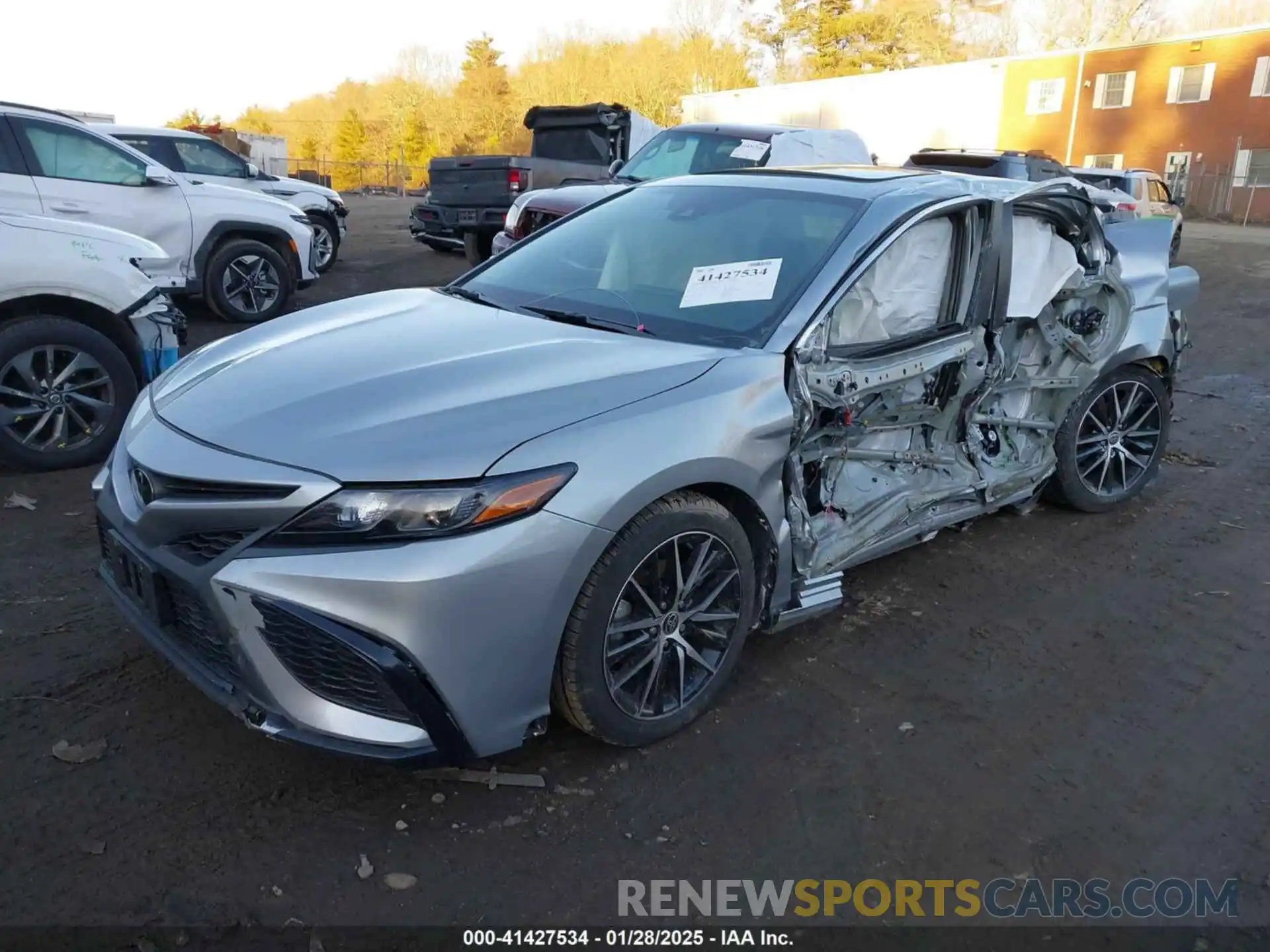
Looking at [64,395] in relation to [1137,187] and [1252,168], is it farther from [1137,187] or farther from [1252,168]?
[1252,168]

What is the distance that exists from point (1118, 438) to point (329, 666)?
4.37 meters

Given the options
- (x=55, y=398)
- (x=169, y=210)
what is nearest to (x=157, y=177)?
(x=169, y=210)

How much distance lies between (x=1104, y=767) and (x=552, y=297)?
2.52 m

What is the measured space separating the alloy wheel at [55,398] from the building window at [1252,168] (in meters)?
35.8

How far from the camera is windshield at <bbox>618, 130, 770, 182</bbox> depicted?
9.59 m

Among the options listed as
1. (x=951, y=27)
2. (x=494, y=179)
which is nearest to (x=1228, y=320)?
(x=494, y=179)

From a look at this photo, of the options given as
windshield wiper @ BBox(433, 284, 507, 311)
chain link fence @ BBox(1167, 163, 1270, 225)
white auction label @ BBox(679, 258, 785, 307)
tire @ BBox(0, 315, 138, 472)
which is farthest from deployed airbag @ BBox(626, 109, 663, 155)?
chain link fence @ BBox(1167, 163, 1270, 225)

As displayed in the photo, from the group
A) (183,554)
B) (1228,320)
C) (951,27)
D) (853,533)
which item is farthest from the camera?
(951,27)

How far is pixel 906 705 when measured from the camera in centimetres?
326

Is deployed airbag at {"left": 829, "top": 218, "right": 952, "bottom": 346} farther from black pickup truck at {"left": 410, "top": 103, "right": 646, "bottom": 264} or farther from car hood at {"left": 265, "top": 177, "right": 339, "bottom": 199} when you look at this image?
car hood at {"left": 265, "top": 177, "right": 339, "bottom": 199}

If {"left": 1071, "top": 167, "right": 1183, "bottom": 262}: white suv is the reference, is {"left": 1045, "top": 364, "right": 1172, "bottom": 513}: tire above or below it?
below

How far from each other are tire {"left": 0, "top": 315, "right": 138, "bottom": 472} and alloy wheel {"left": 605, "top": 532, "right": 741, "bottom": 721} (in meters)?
3.83

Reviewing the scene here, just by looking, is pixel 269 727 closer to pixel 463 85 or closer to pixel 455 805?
pixel 455 805

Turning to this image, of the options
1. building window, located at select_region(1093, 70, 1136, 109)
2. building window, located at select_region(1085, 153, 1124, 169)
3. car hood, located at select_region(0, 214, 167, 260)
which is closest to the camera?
car hood, located at select_region(0, 214, 167, 260)
